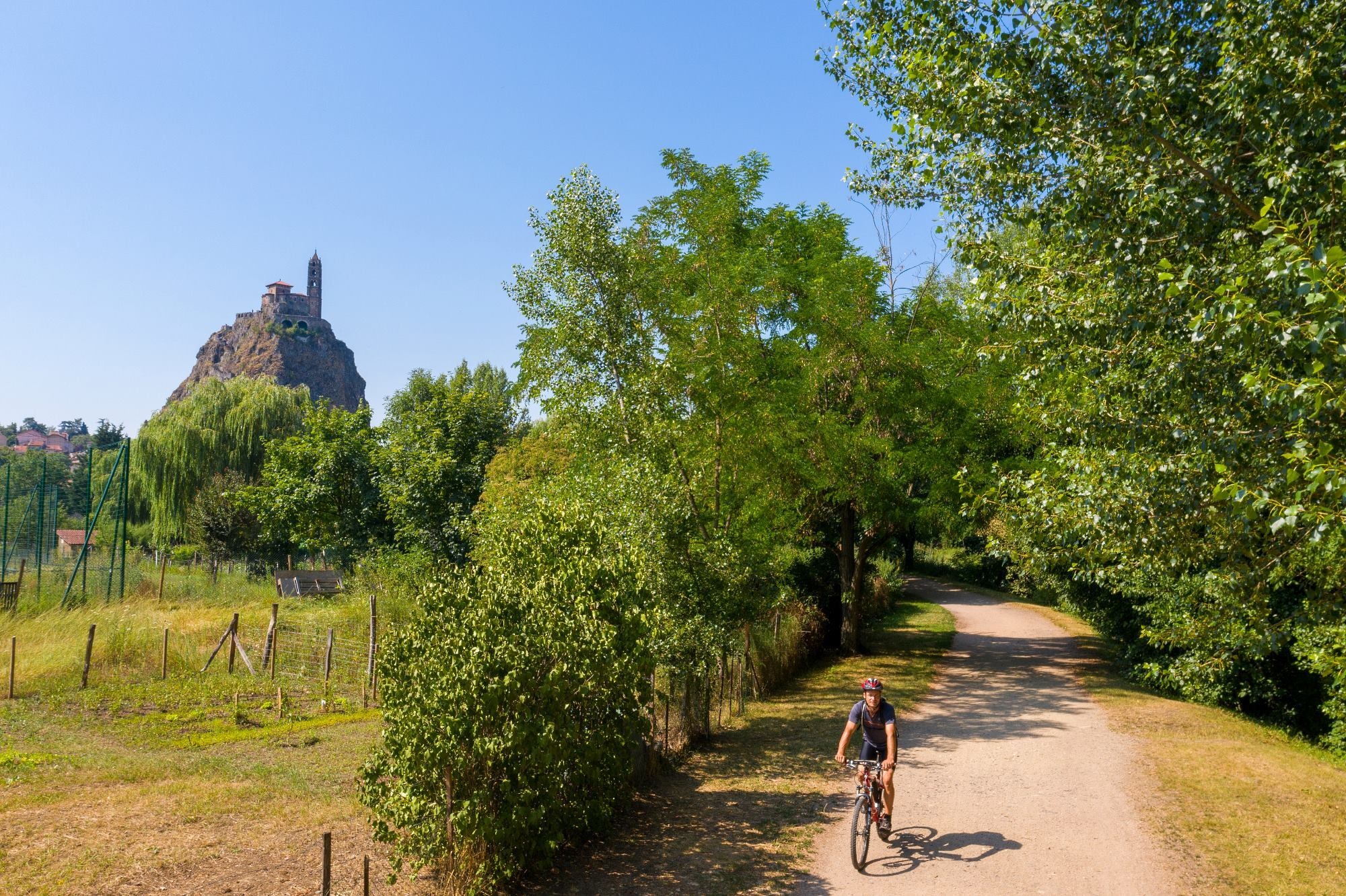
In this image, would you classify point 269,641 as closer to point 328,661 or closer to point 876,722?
point 328,661

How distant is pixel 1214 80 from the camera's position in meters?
7.60

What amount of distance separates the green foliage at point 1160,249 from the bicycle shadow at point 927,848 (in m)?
2.86

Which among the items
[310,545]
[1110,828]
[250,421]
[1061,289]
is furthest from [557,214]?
[250,421]

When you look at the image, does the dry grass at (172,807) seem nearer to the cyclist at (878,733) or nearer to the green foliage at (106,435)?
the cyclist at (878,733)

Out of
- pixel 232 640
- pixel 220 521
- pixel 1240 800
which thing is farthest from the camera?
pixel 220 521

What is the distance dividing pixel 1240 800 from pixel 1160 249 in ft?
24.3

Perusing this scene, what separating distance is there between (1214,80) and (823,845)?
8.38m

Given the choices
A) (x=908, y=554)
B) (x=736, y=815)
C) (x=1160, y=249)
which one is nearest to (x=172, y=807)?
(x=736, y=815)

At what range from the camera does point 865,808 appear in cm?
833

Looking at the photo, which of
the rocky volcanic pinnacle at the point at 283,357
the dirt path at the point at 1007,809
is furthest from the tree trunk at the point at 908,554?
the rocky volcanic pinnacle at the point at 283,357

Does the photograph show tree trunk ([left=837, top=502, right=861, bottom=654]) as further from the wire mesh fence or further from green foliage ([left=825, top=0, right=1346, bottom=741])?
the wire mesh fence

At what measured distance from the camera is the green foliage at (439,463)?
89.9ft

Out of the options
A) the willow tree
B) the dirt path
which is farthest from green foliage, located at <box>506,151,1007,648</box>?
the willow tree

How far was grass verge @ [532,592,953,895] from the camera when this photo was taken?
806 centimetres
